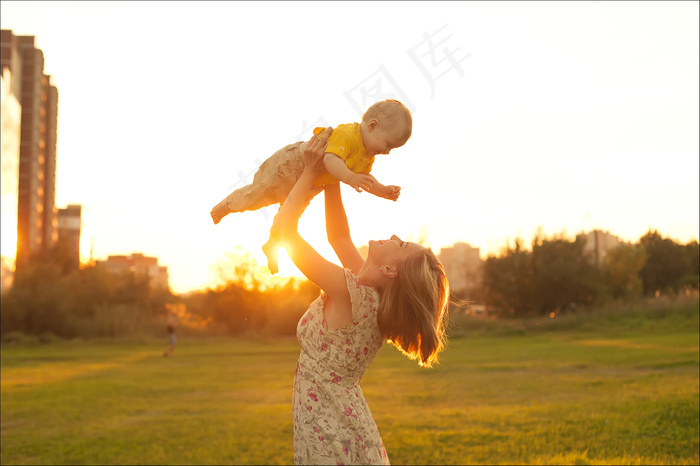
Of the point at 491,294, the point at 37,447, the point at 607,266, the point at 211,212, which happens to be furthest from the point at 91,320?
the point at 211,212

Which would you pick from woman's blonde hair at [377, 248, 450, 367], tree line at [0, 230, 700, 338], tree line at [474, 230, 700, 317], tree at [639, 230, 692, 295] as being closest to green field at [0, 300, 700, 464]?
woman's blonde hair at [377, 248, 450, 367]

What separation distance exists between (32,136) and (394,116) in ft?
317

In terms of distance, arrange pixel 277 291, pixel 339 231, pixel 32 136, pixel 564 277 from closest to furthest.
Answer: pixel 339 231 < pixel 564 277 < pixel 277 291 < pixel 32 136

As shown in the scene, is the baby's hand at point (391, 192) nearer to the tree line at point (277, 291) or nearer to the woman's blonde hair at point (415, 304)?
the woman's blonde hair at point (415, 304)

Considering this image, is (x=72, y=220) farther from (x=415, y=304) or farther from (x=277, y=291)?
(x=415, y=304)

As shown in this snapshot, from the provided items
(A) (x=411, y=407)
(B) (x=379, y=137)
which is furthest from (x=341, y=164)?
(A) (x=411, y=407)

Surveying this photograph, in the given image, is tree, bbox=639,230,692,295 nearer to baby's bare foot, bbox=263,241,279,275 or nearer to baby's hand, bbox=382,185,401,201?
baby's hand, bbox=382,185,401,201

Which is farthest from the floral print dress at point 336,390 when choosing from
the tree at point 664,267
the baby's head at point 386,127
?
the tree at point 664,267

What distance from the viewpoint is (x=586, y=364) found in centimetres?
2095

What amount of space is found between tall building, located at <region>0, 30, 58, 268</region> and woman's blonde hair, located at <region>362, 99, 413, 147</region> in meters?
87.6

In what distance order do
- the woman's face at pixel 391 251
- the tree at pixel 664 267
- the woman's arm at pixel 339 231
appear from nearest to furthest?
1. the woman's face at pixel 391 251
2. the woman's arm at pixel 339 231
3. the tree at pixel 664 267

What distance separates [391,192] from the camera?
9.36ft

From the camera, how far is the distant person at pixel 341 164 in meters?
2.89

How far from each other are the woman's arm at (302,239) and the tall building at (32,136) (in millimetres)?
87517
